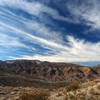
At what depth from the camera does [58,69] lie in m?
181

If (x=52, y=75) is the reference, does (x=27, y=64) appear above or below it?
above

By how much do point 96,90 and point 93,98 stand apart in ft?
5.45

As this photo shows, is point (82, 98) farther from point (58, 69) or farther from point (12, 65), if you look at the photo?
point (12, 65)

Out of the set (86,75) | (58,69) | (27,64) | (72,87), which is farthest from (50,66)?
(72,87)

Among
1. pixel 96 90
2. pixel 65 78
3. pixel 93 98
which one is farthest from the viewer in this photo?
pixel 65 78

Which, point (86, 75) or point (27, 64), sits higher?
point (27, 64)

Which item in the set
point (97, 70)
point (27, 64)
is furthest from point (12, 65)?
point (97, 70)

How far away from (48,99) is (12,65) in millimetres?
185974

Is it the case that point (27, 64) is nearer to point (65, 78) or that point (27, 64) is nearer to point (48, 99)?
point (65, 78)

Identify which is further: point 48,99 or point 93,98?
point 48,99

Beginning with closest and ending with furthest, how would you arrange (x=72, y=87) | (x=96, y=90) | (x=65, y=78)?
(x=96, y=90) → (x=72, y=87) → (x=65, y=78)

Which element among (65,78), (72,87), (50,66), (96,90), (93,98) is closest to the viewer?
(93,98)

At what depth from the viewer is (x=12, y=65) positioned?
7470 inches

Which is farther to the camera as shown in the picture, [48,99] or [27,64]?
[27,64]
